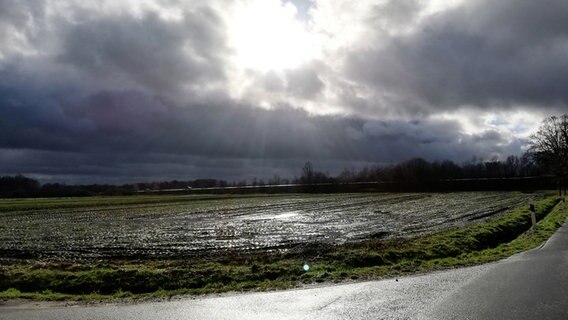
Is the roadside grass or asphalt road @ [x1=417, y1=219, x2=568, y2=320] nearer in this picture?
asphalt road @ [x1=417, y1=219, x2=568, y2=320]

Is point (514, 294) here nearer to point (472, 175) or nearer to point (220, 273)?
point (220, 273)

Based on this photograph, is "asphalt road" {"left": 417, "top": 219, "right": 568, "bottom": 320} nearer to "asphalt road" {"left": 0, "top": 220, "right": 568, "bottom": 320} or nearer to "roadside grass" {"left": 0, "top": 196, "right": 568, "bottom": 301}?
"asphalt road" {"left": 0, "top": 220, "right": 568, "bottom": 320}

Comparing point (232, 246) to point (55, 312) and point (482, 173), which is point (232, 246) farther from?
point (482, 173)

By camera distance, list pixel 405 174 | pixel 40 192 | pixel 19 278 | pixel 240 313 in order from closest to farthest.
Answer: pixel 240 313, pixel 19 278, pixel 40 192, pixel 405 174

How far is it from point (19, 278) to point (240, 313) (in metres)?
9.94

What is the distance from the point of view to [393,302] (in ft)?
32.4

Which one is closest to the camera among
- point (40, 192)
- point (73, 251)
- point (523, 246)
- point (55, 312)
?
point (55, 312)

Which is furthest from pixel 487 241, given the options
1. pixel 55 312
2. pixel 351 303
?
pixel 55 312

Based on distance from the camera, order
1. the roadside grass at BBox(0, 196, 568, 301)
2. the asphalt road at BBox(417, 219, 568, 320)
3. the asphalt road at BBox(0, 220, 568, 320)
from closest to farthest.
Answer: the asphalt road at BBox(417, 219, 568, 320) → the asphalt road at BBox(0, 220, 568, 320) → the roadside grass at BBox(0, 196, 568, 301)

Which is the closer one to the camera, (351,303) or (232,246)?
(351,303)

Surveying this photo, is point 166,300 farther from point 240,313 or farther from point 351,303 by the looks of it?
point 351,303

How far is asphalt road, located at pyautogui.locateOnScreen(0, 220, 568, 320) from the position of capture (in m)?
8.92

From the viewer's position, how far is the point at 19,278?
15711 millimetres

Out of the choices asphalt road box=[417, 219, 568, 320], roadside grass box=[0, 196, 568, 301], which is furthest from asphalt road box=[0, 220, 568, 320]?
roadside grass box=[0, 196, 568, 301]
